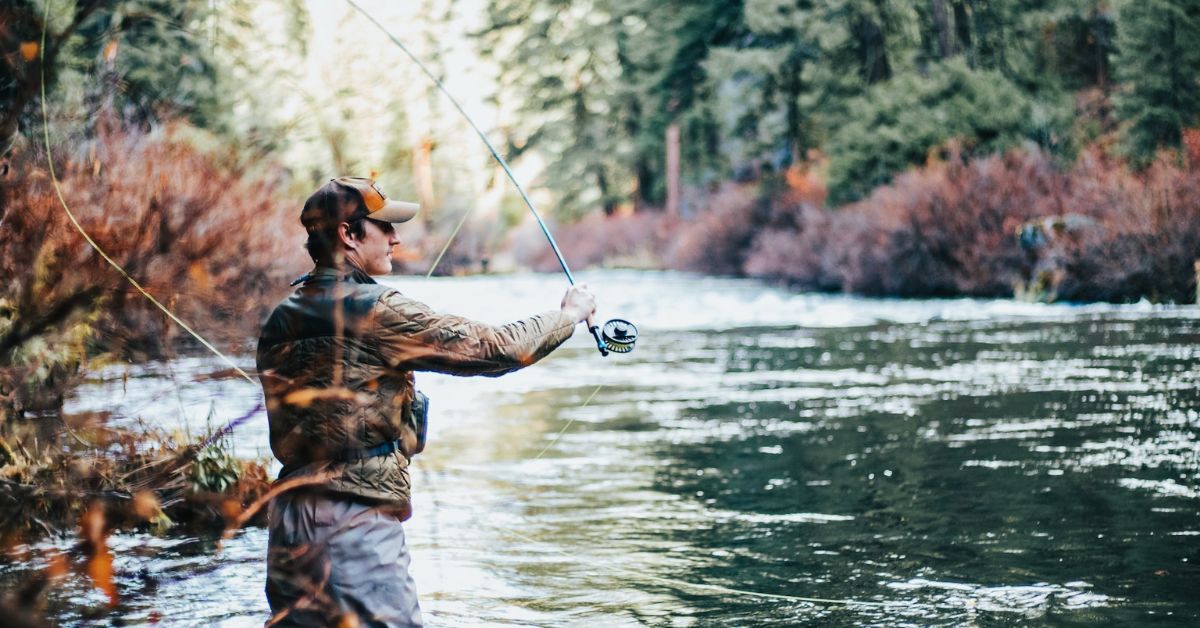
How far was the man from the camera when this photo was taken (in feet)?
11.5

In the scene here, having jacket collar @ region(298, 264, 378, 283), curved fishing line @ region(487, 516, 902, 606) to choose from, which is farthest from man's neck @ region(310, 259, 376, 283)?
curved fishing line @ region(487, 516, 902, 606)

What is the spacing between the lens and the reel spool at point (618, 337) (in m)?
4.26

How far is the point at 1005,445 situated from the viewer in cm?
955

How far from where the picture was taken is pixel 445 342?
11.6 feet

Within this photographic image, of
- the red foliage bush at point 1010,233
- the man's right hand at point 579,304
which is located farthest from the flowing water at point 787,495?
the red foliage bush at point 1010,233

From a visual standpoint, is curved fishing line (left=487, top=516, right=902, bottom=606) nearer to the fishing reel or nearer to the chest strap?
the fishing reel

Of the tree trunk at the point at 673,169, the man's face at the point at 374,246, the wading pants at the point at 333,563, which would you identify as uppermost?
the tree trunk at the point at 673,169

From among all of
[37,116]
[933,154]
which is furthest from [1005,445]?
[933,154]

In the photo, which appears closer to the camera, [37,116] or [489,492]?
[37,116]

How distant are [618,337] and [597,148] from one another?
5353 cm

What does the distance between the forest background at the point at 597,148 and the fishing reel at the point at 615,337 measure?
61 centimetres

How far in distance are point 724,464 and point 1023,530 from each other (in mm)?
2700

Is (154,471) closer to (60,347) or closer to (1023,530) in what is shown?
(60,347)

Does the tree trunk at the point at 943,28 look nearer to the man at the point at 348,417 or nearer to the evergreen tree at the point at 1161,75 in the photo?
the evergreen tree at the point at 1161,75
